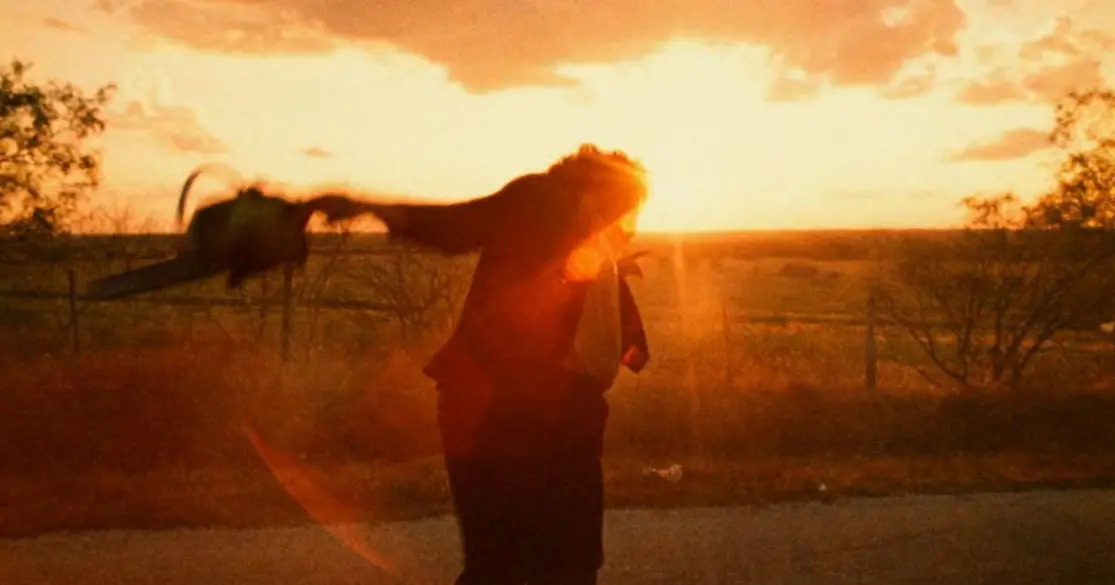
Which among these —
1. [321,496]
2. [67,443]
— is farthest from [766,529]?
[67,443]

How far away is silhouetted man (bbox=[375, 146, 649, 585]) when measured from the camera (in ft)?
10.7

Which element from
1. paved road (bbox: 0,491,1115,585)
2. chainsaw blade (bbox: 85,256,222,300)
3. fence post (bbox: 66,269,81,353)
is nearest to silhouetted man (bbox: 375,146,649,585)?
chainsaw blade (bbox: 85,256,222,300)

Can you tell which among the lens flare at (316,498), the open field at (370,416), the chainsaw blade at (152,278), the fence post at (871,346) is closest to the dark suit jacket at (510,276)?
the chainsaw blade at (152,278)

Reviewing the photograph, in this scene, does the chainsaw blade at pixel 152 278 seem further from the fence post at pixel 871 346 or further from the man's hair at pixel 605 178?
the fence post at pixel 871 346

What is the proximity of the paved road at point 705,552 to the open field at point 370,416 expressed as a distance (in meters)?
0.52

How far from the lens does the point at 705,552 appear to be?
6836 mm

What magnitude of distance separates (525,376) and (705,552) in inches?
155

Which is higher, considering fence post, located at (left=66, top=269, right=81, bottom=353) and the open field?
fence post, located at (left=66, top=269, right=81, bottom=353)

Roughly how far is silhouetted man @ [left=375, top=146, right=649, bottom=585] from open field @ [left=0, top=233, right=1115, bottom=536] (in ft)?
14.4

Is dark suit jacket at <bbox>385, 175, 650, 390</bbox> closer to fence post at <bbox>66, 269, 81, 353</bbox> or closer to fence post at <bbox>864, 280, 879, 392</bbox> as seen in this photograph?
fence post at <bbox>864, 280, 879, 392</bbox>

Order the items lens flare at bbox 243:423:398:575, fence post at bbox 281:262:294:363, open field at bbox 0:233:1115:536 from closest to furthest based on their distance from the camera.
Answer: lens flare at bbox 243:423:398:575 → open field at bbox 0:233:1115:536 → fence post at bbox 281:262:294:363

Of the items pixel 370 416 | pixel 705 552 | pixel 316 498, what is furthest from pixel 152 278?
pixel 370 416

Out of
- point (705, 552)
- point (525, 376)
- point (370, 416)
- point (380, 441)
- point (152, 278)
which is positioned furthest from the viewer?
point (370, 416)

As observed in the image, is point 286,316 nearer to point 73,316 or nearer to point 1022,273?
point 73,316
